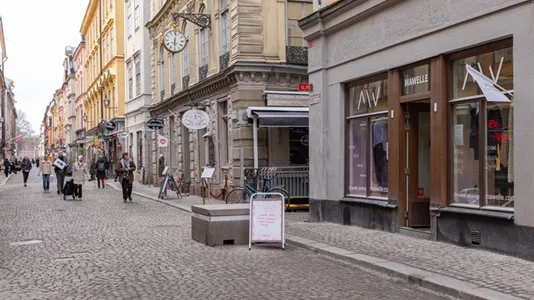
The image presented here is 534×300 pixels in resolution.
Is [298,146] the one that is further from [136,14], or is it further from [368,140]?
[136,14]

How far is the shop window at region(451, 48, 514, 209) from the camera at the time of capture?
867 centimetres

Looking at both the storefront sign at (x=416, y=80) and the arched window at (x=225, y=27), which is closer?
the storefront sign at (x=416, y=80)

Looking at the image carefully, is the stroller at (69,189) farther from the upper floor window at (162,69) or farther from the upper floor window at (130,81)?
the upper floor window at (130,81)

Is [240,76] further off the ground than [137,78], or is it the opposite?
[137,78]

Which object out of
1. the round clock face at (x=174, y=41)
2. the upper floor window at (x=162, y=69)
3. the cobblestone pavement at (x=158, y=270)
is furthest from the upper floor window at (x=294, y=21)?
the upper floor window at (x=162, y=69)

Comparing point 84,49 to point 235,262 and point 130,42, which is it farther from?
point 235,262

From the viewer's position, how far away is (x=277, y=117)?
18.0 m

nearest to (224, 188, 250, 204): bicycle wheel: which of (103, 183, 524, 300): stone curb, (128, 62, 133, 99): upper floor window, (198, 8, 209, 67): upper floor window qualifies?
(198, 8, 209, 67): upper floor window

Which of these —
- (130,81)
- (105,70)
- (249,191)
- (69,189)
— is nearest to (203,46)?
(69,189)

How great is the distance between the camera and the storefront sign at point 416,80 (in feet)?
34.6

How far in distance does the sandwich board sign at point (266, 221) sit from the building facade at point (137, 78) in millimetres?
23701

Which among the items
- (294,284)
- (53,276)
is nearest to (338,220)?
(294,284)

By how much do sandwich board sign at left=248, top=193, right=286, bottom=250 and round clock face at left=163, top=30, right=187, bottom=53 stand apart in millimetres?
13668

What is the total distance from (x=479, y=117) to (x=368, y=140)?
3.40 meters
